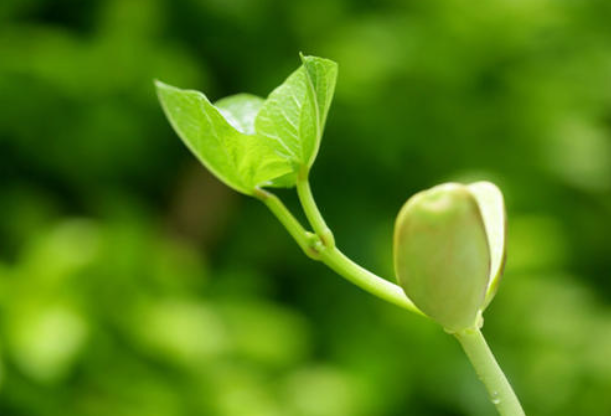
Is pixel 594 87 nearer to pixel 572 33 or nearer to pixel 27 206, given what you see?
pixel 572 33

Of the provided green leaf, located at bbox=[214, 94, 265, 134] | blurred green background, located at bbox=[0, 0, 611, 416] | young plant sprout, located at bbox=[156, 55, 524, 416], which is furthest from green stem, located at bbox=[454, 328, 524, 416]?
blurred green background, located at bbox=[0, 0, 611, 416]

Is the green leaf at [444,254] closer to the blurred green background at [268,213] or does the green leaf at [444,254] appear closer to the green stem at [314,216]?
the green stem at [314,216]

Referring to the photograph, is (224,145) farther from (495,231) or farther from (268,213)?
(268,213)

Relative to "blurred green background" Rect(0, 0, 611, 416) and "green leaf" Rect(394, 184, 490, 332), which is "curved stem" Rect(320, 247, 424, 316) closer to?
"green leaf" Rect(394, 184, 490, 332)

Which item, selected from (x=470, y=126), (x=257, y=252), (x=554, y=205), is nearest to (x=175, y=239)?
(x=257, y=252)

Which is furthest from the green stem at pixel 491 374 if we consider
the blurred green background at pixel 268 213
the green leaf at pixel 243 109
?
the blurred green background at pixel 268 213

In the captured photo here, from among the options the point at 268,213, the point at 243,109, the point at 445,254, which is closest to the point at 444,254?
the point at 445,254
